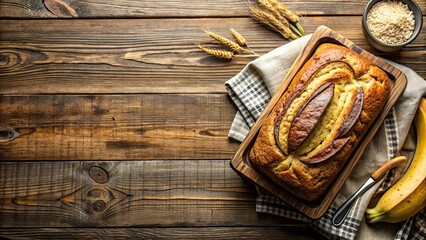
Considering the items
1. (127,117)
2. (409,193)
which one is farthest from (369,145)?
(127,117)

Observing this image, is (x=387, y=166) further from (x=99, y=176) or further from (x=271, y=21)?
(x=99, y=176)

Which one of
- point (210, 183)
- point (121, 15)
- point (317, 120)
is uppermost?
point (121, 15)

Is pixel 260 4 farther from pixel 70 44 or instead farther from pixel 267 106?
pixel 70 44

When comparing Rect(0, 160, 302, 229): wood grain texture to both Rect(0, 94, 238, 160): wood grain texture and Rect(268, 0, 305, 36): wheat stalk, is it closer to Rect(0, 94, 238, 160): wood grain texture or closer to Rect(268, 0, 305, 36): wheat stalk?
Rect(0, 94, 238, 160): wood grain texture

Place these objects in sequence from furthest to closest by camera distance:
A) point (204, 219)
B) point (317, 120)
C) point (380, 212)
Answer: point (204, 219) → point (380, 212) → point (317, 120)

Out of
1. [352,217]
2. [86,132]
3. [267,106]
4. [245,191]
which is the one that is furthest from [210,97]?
[352,217]

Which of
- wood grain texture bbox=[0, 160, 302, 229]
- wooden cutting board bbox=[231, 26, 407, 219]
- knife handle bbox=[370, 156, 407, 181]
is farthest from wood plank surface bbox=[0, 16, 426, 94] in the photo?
knife handle bbox=[370, 156, 407, 181]

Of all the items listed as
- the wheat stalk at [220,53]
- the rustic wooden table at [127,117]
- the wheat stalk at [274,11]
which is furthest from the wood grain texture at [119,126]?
the wheat stalk at [274,11]

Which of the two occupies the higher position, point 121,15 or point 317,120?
point 121,15
